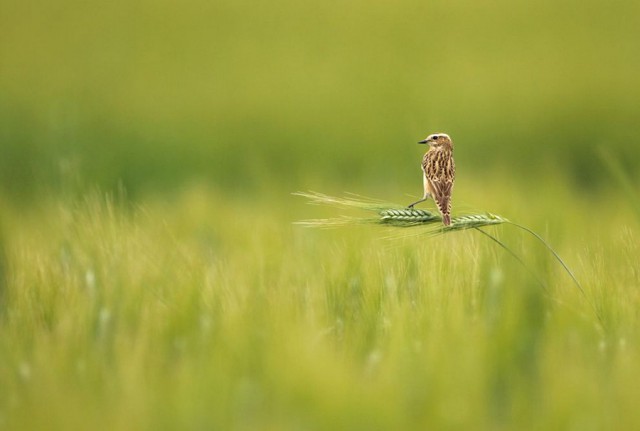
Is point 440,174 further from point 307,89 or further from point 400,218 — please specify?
point 307,89

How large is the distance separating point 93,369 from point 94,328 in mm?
469

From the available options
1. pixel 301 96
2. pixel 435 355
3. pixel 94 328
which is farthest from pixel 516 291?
pixel 301 96

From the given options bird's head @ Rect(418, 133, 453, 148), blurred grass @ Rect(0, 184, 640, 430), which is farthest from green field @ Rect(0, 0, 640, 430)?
bird's head @ Rect(418, 133, 453, 148)

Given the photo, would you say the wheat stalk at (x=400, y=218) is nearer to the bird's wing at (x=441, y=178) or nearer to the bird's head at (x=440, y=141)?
the bird's wing at (x=441, y=178)

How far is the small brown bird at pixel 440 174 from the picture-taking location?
2.82m

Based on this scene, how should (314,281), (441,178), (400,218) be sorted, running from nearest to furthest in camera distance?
(400,218) < (441,178) < (314,281)

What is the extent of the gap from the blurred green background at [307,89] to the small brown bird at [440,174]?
19.4ft

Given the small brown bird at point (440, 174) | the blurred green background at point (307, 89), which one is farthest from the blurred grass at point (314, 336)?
the blurred green background at point (307, 89)

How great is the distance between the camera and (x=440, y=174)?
295 cm

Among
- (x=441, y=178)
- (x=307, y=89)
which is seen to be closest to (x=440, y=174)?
(x=441, y=178)

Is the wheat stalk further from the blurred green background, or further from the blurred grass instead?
the blurred green background

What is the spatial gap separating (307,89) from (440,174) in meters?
8.68

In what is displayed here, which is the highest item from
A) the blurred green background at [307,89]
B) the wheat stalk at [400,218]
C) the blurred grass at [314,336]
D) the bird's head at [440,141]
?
the blurred green background at [307,89]

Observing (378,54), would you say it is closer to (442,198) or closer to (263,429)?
(442,198)
